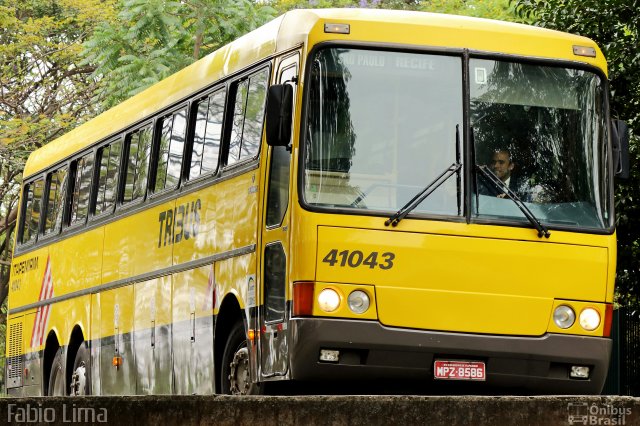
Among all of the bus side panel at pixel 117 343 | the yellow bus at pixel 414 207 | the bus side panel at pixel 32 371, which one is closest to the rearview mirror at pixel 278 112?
the yellow bus at pixel 414 207

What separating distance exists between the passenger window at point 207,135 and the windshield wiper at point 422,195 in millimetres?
2564

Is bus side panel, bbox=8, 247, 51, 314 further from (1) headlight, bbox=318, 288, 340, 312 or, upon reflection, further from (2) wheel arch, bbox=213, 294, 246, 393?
(1) headlight, bbox=318, 288, 340, 312

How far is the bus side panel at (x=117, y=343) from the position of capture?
15680mm

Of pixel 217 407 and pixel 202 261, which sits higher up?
pixel 202 261

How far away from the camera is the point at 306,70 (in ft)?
37.1

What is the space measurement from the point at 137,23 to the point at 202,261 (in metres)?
13.6

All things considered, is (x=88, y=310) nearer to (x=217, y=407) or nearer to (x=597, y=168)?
(x=597, y=168)

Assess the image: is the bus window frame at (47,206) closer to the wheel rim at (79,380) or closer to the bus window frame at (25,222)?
the bus window frame at (25,222)

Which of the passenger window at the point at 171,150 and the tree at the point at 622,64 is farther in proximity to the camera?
the tree at the point at 622,64

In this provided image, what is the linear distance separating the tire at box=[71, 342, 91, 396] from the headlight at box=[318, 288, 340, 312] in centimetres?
683

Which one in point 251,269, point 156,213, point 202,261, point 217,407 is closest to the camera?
point 217,407

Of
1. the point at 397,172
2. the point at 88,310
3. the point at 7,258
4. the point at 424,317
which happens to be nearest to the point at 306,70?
the point at 397,172

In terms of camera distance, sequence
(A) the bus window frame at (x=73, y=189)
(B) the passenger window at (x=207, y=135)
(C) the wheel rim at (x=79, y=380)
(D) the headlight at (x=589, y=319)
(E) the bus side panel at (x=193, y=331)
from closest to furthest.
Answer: (D) the headlight at (x=589, y=319) → (E) the bus side panel at (x=193, y=331) → (B) the passenger window at (x=207, y=135) → (C) the wheel rim at (x=79, y=380) → (A) the bus window frame at (x=73, y=189)

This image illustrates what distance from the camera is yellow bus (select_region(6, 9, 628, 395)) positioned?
1105 centimetres
